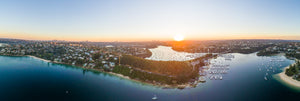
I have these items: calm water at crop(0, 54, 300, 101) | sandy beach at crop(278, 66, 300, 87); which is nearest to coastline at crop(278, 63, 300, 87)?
sandy beach at crop(278, 66, 300, 87)

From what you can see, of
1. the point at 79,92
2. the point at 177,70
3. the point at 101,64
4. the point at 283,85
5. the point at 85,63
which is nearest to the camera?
the point at 79,92

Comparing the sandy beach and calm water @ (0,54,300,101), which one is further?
the sandy beach

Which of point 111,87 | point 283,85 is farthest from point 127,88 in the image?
point 283,85

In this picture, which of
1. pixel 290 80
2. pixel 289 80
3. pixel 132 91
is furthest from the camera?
pixel 289 80

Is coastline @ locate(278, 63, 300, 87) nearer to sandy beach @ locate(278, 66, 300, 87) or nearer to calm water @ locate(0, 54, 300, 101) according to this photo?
sandy beach @ locate(278, 66, 300, 87)

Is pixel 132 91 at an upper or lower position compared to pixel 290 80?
lower

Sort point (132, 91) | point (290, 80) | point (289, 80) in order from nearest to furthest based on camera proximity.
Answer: point (132, 91), point (290, 80), point (289, 80)

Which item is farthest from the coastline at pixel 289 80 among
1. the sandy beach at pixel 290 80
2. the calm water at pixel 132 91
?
the calm water at pixel 132 91

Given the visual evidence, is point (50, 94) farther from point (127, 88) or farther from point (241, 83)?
point (241, 83)

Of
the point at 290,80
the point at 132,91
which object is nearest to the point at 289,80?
the point at 290,80

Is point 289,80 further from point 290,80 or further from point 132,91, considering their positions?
point 132,91

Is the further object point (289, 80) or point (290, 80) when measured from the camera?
point (289, 80)
